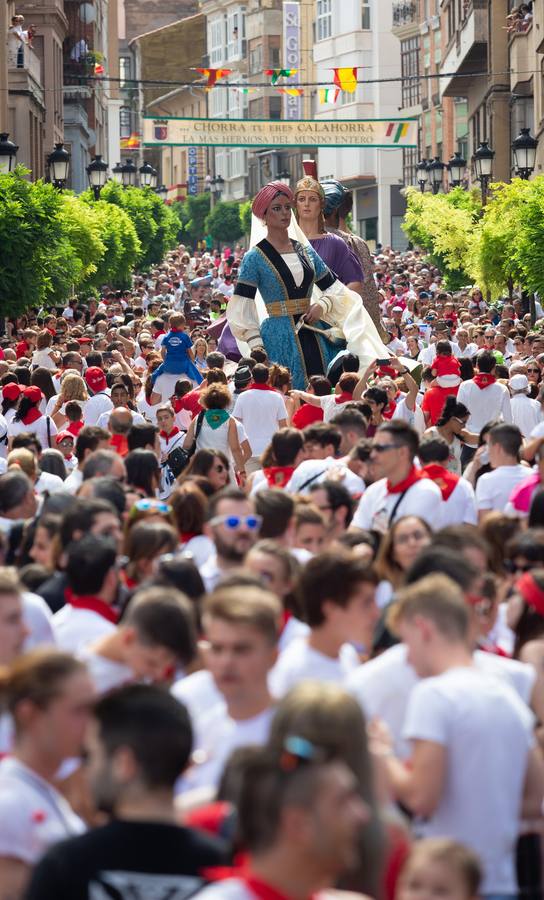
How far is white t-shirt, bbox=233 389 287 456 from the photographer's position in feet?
47.1

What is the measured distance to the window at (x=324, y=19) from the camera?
422ft

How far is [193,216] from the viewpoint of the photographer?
146125 millimetres

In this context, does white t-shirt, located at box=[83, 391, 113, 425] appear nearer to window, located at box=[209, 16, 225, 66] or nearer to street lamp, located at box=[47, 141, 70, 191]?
Answer: street lamp, located at box=[47, 141, 70, 191]

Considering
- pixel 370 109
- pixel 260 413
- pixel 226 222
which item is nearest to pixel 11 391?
pixel 260 413

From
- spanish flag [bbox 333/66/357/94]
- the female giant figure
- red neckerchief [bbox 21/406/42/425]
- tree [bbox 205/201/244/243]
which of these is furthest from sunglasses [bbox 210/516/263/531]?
tree [bbox 205/201/244/243]

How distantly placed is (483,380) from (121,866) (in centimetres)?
1151

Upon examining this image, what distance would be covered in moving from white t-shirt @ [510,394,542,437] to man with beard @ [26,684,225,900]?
443 inches

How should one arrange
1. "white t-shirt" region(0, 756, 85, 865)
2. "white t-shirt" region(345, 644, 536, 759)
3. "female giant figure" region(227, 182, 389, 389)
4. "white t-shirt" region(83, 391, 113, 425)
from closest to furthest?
"white t-shirt" region(0, 756, 85, 865)
"white t-shirt" region(345, 644, 536, 759)
"white t-shirt" region(83, 391, 113, 425)
"female giant figure" region(227, 182, 389, 389)

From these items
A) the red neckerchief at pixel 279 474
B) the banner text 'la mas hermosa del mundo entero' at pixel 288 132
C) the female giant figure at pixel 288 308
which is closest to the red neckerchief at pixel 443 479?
the red neckerchief at pixel 279 474

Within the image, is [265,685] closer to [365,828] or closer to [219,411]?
[365,828]

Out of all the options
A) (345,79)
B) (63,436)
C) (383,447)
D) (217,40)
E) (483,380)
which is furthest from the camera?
(217,40)

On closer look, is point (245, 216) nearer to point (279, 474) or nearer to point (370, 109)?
point (370, 109)

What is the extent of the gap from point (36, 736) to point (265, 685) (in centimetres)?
77

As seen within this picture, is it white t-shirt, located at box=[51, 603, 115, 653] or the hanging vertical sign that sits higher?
the hanging vertical sign
